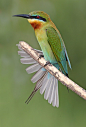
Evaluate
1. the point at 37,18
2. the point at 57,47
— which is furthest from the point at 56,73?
the point at 37,18

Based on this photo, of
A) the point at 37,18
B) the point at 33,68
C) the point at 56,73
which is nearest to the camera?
the point at 56,73

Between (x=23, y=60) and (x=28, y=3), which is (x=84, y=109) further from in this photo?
(x=28, y=3)

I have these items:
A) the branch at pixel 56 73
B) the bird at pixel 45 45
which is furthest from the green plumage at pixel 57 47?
the branch at pixel 56 73

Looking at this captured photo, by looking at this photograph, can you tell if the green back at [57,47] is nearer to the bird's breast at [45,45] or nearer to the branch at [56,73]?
the bird's breast at [45,45]

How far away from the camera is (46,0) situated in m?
3.26

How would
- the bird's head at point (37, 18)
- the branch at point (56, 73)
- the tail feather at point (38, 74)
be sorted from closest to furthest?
the branch at point (56, 73)
the bird's head at point (37, 18)
the tail feather at point (38, 74)

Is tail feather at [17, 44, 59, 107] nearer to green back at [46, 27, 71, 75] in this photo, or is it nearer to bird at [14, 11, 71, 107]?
bird at [14, 11, 71, 107]

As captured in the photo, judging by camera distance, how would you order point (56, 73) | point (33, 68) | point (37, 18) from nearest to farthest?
1. point (56, 73)
2. point (37, 18)
3. point (33, 68)

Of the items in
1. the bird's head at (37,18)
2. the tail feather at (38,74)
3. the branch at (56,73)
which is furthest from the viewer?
the tail feather at (38,74)

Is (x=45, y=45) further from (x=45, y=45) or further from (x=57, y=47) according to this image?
(x=57, y=47)

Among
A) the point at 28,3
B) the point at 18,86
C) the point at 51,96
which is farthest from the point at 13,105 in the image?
the point at 28,3

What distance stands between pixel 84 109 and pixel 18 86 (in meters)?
0.90

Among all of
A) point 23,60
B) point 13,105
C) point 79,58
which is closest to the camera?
point 23,60

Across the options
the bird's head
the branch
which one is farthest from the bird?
the branch
